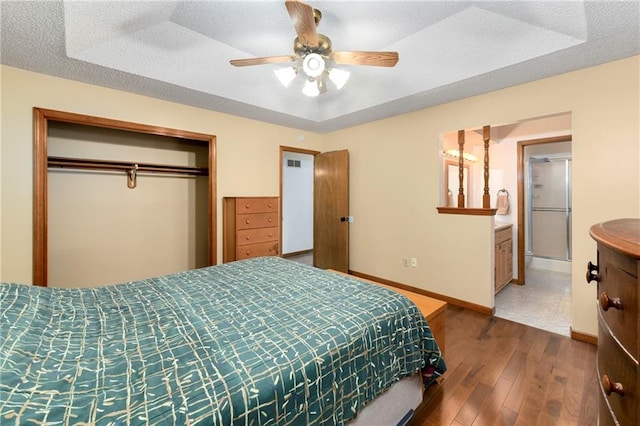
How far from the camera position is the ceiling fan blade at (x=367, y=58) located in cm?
186

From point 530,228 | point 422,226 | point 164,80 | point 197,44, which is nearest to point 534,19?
point 422,226

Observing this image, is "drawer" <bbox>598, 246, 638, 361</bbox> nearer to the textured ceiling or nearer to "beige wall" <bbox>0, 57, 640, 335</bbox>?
the textured ceiling

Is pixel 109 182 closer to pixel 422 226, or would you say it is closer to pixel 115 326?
pixel 115 326

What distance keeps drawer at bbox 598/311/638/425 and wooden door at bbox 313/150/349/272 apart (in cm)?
344

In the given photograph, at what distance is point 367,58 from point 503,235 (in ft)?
10.0

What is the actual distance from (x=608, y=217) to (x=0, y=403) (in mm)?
3668

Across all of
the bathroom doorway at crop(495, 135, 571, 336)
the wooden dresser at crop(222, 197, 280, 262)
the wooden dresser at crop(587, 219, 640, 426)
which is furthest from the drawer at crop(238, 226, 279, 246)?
the bathroom doorway at crop(495, 135, 571, 336)

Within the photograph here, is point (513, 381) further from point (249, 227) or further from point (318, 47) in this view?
point (249, 227)

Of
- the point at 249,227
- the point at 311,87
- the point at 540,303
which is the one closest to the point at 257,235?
the point at 249,227

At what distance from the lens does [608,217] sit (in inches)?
88.8

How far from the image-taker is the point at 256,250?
3.46 m

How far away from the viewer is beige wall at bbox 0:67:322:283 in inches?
91.0

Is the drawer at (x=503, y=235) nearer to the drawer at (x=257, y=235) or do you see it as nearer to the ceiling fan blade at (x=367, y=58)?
the ceiling fan blade at (x=367, y=58)

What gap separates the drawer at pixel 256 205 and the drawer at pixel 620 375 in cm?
312
